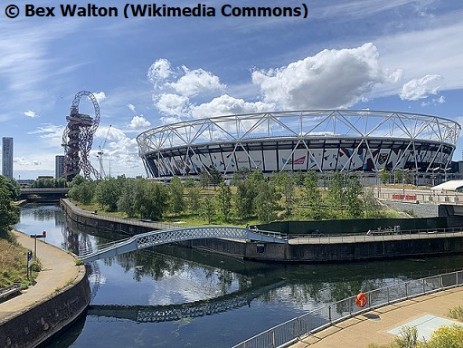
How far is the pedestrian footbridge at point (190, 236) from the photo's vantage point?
30984mm

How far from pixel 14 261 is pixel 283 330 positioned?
56.8 feet

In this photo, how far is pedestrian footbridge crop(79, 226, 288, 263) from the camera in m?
31.0

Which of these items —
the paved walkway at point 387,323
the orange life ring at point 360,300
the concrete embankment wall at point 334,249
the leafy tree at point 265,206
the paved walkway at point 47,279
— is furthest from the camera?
the leafy tree at point 265,206

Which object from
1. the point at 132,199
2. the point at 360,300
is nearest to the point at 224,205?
the point at 132,199

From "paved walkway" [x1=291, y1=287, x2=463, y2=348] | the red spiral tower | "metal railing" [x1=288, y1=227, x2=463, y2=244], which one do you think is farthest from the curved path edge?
the red spiral tower

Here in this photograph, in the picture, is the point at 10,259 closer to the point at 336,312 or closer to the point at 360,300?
the point at 336,312

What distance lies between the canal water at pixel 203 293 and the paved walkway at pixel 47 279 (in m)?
2.07

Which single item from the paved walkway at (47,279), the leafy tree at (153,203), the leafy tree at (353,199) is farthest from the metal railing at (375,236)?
the leafy tree at (153,203)

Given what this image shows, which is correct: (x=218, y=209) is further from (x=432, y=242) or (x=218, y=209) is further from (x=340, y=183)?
(x=432, y=242)

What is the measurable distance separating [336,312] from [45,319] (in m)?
12.1

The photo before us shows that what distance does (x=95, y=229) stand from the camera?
59.7 metres

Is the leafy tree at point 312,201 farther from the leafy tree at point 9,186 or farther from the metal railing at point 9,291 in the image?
the metal railing at point 9,291

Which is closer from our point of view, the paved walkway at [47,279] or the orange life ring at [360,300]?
the orange life ring at [360,300]

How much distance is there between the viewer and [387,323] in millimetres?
→ 14336
